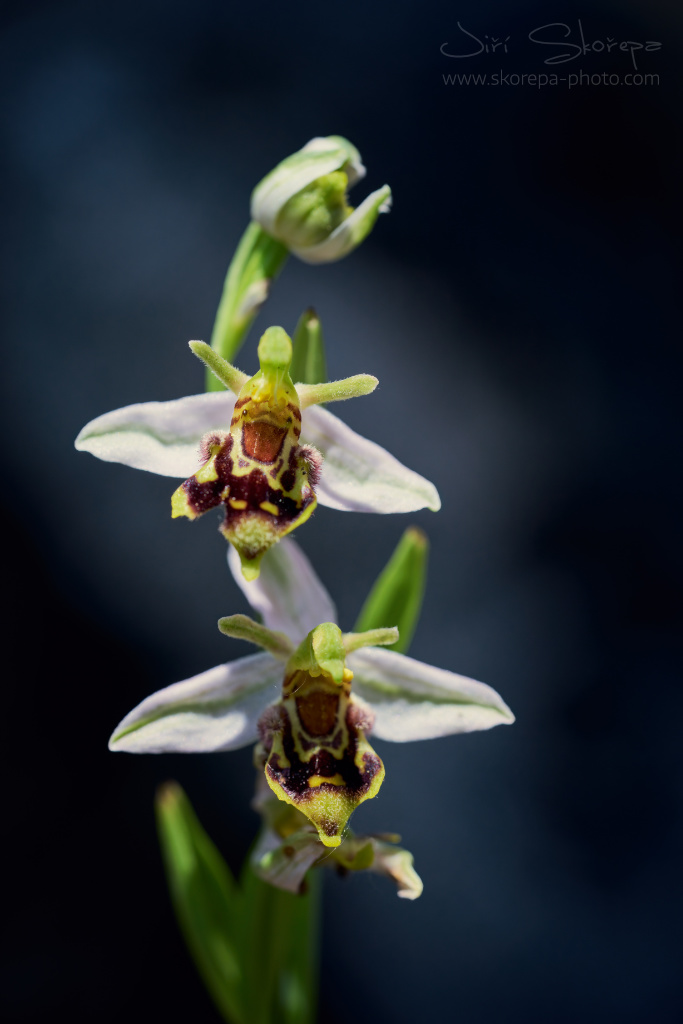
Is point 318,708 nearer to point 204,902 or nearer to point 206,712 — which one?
point 206,712

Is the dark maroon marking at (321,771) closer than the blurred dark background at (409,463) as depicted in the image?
Yes

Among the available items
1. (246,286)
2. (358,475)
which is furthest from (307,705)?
(246,286)

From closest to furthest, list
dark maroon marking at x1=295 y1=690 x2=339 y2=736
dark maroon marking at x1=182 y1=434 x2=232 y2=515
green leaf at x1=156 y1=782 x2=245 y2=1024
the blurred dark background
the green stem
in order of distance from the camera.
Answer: dark maroon marking at x1=182 y1=434 x2=232 y2=515, dark maroon marking at x1=295 y1=690 x2=339 y2=736, the green stem, green leaf at x1=156 y1=782 x2=245 y2=1024, the blurred dark background

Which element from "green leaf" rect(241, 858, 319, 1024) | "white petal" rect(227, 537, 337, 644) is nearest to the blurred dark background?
"green leaf" rect(241, 858, 319, 1024)

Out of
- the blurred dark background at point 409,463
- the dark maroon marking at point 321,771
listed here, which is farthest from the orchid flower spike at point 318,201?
the blurred dark background at point 409,463

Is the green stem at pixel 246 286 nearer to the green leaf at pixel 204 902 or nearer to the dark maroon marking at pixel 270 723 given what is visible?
the dark maroon marking at pixel 270 723

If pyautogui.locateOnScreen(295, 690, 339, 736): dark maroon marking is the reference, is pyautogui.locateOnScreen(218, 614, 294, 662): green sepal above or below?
above

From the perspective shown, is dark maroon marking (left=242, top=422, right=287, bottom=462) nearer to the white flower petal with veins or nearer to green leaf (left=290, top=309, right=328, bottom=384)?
the white flower petal with veins
